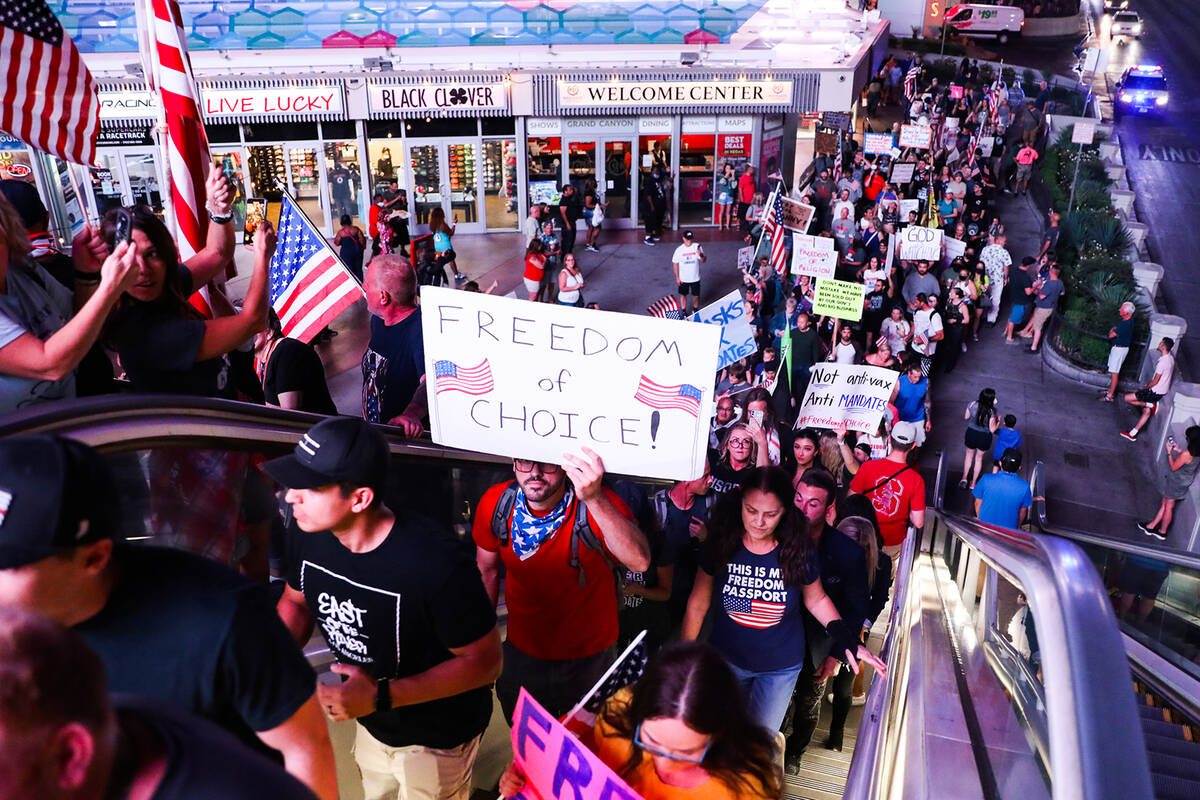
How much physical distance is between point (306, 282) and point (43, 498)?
4672 mm

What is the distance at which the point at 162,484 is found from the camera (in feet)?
13.5

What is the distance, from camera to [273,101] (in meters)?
21.8

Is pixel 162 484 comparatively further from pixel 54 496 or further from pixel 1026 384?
pixel 1026 384

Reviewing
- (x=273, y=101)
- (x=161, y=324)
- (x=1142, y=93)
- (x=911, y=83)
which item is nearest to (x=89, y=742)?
(x=161, y=324)

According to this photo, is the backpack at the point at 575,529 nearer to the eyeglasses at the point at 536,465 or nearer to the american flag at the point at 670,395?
the eyeglasses at the point at 536,465

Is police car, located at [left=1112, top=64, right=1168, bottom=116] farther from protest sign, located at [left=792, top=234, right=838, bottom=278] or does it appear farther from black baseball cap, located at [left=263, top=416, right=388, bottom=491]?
black baseball cap, located at [left=263, top=416, right=388, bottom=491]

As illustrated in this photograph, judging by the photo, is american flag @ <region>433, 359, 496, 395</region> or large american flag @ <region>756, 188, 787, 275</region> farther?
large american flag @ <region>756, 188, 787, 275</region>

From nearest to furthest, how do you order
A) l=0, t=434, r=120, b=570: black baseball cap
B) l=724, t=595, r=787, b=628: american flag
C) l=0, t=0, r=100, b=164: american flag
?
1. l=0, t=434, r=120, b=570: black baseball cap
2. l=724, t=595, r=787, b=628: american flag
3. l=0, t=0, r=100, b=164: american flag

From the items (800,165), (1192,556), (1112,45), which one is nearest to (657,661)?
(1192,556)

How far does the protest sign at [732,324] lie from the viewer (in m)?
11.0

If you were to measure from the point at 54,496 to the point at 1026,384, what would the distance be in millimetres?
16205

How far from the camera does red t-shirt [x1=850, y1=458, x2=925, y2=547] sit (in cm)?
762

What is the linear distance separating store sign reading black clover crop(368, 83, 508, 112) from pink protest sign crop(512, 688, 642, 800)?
2076 cm

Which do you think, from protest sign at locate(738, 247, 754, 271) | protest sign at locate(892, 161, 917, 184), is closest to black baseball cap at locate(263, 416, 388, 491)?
protest sign at locate(738, 247, 754, 271)
